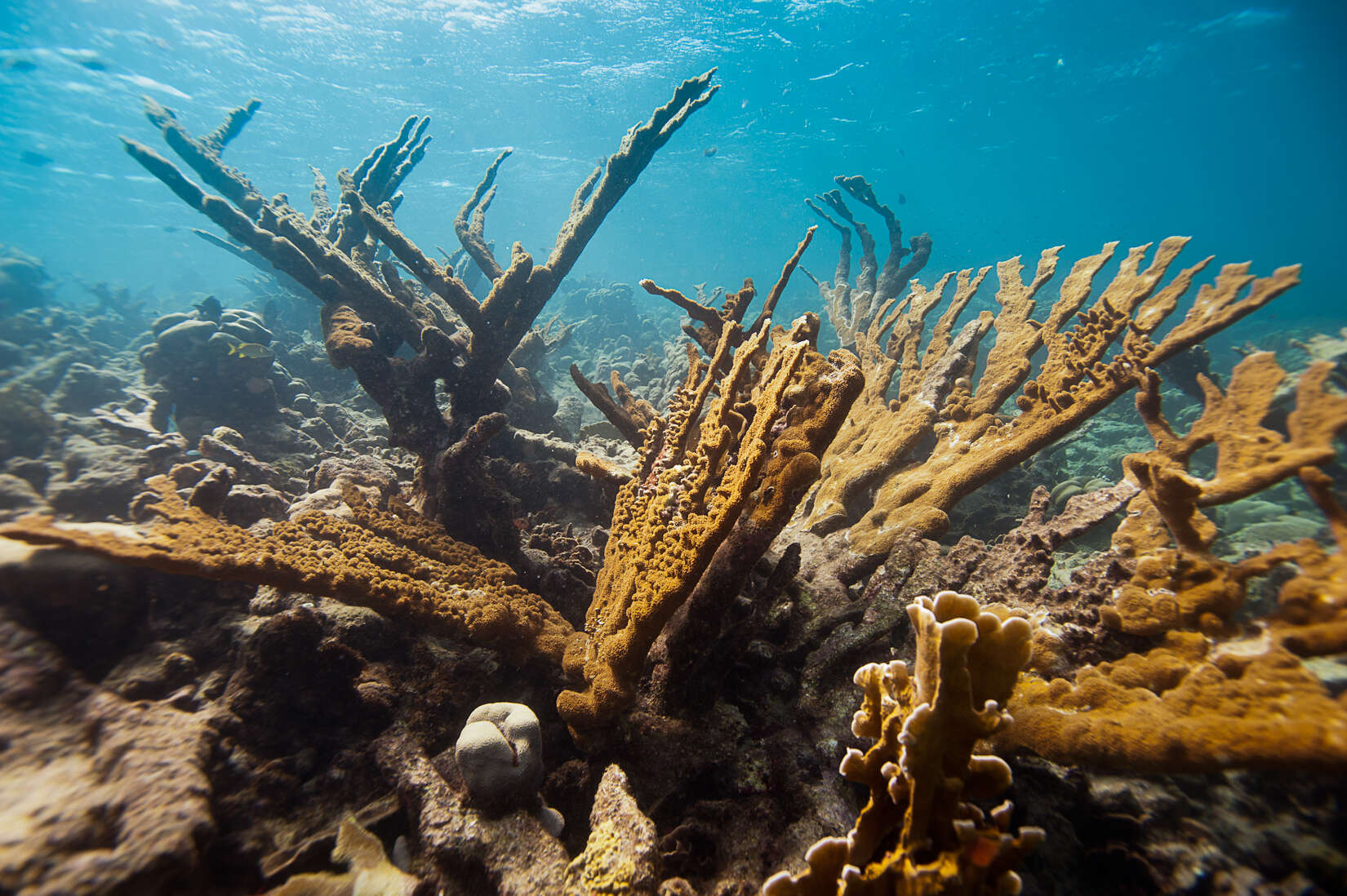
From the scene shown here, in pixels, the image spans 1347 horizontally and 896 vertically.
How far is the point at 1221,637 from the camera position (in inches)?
69.2

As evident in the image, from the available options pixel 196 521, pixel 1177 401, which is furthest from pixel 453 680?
pixel 1177 401

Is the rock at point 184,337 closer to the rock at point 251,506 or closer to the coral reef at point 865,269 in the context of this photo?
the rock at point 251,506

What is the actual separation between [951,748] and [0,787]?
9.80ft

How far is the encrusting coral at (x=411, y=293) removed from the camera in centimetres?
428

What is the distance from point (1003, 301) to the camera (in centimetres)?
492

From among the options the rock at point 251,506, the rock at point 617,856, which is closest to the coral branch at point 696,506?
the rock at point 617,856

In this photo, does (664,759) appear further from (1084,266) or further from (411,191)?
(411,191)

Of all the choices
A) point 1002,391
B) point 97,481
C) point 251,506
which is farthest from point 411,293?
point 1002,391

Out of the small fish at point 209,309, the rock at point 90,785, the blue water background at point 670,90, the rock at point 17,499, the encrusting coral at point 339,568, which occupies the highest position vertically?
the blue water background at point 670,90

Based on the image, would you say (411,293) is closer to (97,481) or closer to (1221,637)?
(97,481)

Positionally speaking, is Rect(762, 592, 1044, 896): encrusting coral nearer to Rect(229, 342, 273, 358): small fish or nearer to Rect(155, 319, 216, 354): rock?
Rect(229, 342, 273, 358): small fish

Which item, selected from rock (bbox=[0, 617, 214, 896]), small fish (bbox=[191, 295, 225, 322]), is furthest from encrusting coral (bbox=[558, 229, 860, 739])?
small fish (bbox=[191, 295, 225, 322])

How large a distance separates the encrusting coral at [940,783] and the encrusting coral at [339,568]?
172 cm

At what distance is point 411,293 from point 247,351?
2.80m
